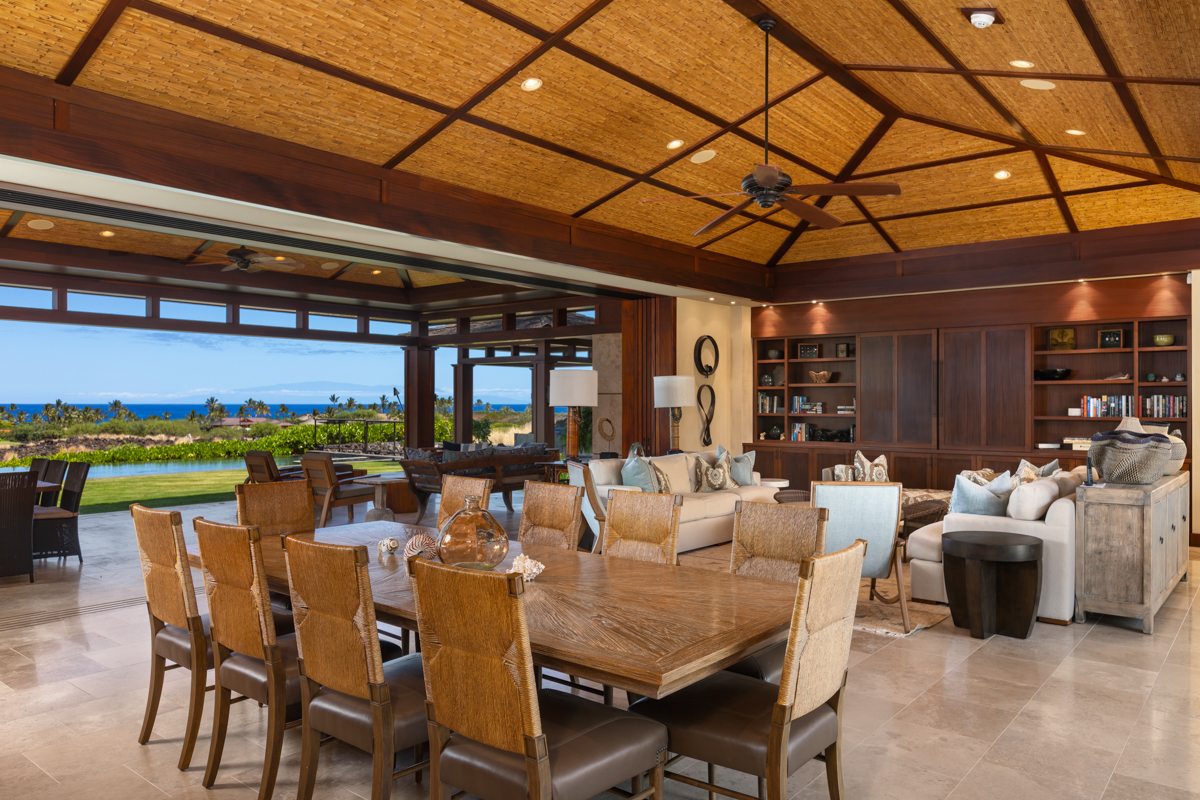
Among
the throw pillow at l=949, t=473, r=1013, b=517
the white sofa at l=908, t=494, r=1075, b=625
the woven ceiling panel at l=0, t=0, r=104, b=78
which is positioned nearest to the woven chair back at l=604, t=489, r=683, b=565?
the white sofa at l=908, t=494, r=1075, b=625

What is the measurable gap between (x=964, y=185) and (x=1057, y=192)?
787mm

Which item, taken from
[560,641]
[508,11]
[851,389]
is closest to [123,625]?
[560,641]

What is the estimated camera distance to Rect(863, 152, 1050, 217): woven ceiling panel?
679cm

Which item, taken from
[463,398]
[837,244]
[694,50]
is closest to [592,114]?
[694,50]

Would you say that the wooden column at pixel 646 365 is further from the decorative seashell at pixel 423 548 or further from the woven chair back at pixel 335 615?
the woven chair back at pixel 335 615

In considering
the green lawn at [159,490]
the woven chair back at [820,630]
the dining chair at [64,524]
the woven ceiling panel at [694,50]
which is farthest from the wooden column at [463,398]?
the woven chair back at [820,630]

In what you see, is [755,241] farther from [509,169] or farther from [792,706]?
[792,706]

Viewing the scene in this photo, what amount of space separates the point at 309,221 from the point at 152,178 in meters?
1.07

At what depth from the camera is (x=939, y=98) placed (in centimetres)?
561

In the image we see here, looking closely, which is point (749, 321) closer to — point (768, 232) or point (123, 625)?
point (768, 232)

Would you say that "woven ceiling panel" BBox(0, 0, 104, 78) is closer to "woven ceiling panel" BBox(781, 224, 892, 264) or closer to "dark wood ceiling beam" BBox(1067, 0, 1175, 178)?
"dark wood ceiling beam" BBox(1067, 0, 1175, 178)

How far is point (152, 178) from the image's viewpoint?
14.5 ft

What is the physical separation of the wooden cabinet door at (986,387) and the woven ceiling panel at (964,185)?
63.4 inches

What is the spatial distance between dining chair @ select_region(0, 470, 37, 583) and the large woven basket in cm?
699
